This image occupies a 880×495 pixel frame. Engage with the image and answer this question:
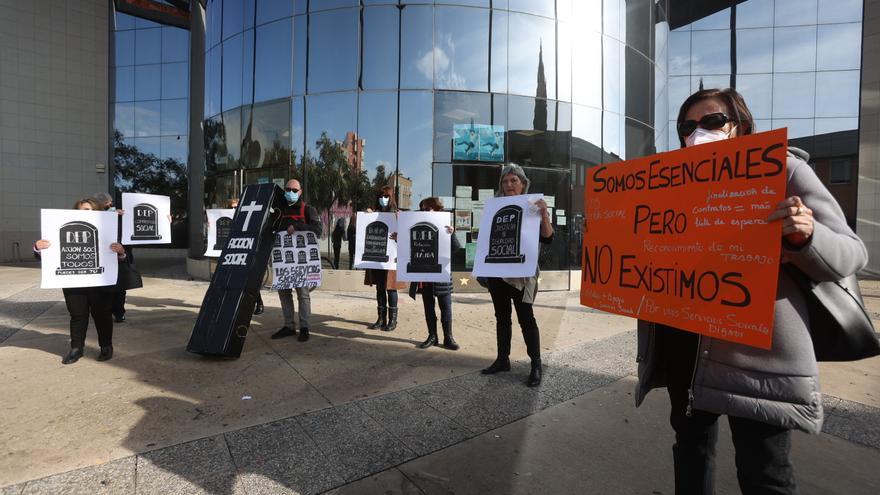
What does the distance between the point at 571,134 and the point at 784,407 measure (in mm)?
10519

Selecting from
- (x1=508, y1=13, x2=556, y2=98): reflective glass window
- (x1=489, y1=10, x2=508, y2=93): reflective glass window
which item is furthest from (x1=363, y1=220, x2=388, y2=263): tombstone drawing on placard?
(x1=508, y1=13, x2=556, y2=98): reflective glass window

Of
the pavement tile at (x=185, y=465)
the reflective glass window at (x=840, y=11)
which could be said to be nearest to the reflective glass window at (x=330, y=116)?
the pavement tile at (x=185, y=465)

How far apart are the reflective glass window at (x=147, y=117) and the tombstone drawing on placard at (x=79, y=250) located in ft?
63.3

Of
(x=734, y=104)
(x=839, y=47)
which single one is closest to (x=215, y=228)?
(x=734, y=104)

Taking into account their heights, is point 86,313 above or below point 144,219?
below

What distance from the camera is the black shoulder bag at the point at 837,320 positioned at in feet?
4.95

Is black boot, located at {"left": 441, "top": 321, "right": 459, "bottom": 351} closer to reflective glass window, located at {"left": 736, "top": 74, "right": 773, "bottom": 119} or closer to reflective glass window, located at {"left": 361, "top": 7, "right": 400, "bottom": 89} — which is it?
reflective glass window, located at {"left": 361, "top": 7, "right": 400, "bottom": 89}

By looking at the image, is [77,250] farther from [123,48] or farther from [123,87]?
[123,48]

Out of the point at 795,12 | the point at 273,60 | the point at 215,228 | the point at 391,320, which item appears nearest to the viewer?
the point at 391,320

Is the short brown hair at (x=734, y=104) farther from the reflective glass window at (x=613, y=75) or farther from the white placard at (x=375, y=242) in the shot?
the reflective glass window at (x=613, y=75)

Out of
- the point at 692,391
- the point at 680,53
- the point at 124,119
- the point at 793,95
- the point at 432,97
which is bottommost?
the point at 692,391

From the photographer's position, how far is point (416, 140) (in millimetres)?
10617

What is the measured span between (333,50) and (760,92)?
1624cm

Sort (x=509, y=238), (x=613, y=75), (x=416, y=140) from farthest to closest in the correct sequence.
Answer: (x=613, y=75)
(x=416, y=140)
(x=509, y=238)
